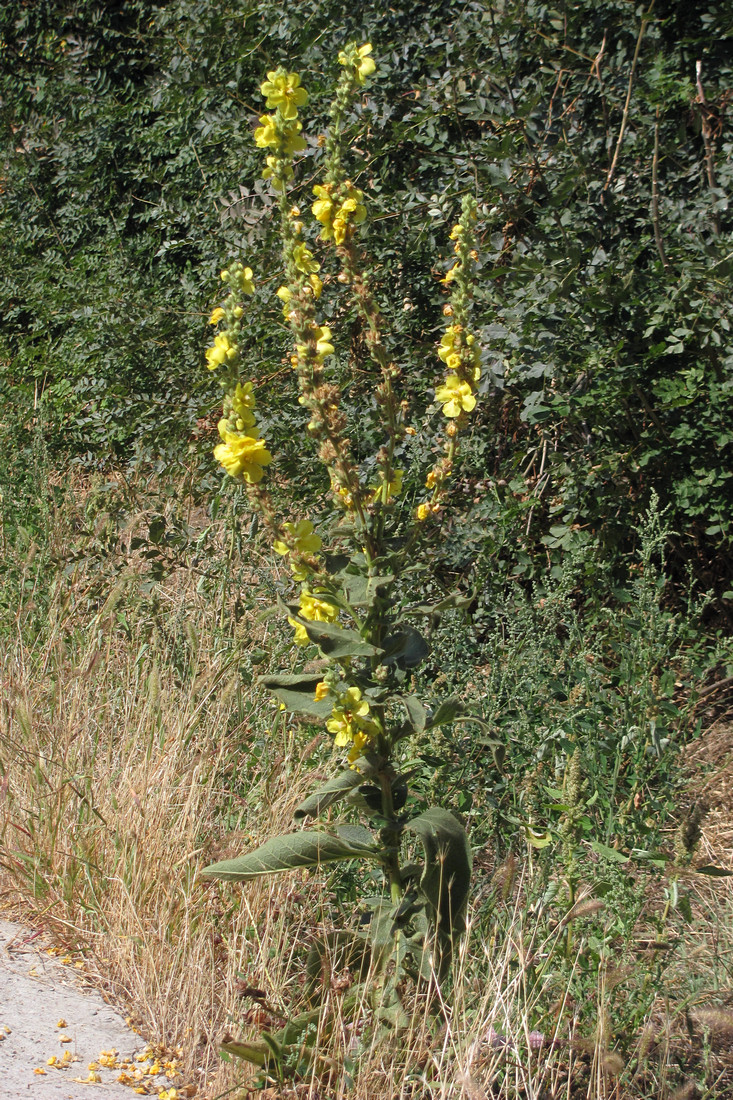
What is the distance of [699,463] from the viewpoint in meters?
3.56

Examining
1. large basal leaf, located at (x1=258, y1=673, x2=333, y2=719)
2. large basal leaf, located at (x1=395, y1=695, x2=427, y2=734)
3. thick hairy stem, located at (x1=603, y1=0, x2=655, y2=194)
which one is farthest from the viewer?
thick hairy stem, located at (x1=603, y1=0, x2=655, y2=194)

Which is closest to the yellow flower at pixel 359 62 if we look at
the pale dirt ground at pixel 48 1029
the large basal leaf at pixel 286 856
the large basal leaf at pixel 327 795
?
the large basal leaf at pixel 327 795

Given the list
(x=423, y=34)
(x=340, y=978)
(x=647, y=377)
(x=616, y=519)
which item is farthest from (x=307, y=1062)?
(x=423, y=34)

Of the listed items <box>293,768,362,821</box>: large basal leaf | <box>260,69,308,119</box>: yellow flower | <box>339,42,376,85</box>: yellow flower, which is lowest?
<box>293,768,362,821</box>: large basal leaf

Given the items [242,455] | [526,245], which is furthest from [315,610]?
[526,245]

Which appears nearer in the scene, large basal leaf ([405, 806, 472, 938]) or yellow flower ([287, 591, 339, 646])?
large basal leaf ([405, 806, 472, 938])

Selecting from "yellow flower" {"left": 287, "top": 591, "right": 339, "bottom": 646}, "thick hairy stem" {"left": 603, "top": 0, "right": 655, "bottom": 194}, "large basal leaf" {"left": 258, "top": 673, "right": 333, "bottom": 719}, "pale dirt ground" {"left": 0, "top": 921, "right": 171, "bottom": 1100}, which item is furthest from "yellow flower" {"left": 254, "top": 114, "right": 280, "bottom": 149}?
"thick hairy stem" {"left": 603, "top": 0, "right": 655, "bottom": 194}

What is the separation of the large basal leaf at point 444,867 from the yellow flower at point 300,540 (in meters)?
0.55

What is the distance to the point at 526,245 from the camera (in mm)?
3725

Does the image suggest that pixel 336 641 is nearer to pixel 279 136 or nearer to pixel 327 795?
pixel 327 795

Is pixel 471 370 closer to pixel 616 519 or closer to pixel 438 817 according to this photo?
pixel 438 817

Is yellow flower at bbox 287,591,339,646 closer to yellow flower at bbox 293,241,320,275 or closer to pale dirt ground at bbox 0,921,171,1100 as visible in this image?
yellow flower at bbox 293,241,320,275

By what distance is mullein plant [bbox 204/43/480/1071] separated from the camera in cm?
188

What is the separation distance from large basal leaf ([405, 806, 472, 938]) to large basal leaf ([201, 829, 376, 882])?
0.14m
